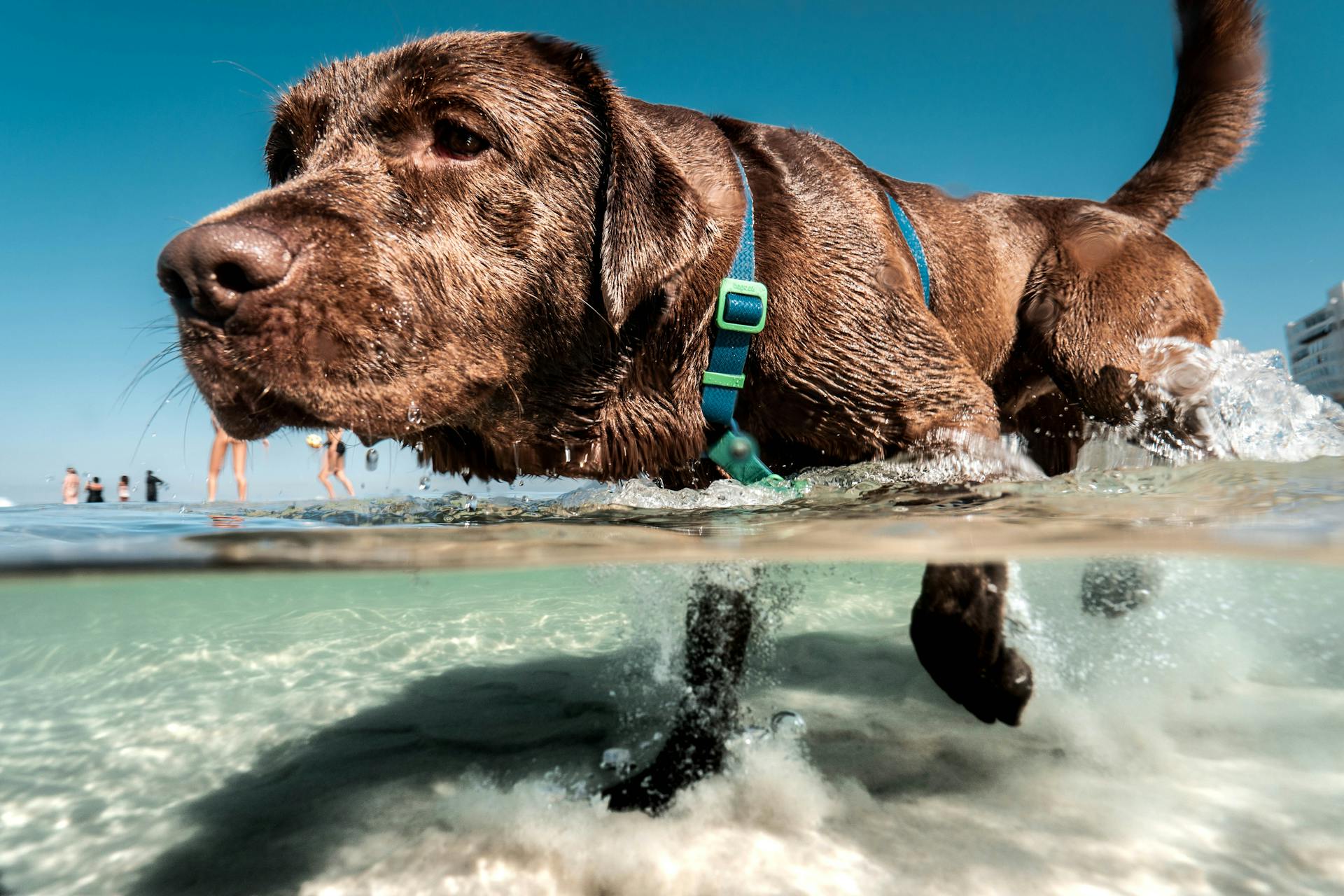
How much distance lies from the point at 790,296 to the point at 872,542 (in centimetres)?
128

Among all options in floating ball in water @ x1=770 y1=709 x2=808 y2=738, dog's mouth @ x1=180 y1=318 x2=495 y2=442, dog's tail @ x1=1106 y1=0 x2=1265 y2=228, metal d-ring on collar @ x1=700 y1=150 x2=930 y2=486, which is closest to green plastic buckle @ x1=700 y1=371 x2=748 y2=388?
metal d-ring on collar @ x1=700 y1=150 x2=930 y2=486

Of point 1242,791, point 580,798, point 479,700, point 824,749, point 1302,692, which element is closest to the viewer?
point 580,798

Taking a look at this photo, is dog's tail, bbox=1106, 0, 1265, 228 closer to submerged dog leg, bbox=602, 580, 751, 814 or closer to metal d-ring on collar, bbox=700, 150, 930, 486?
metal d-ring on collar, bbox=700, 150, 930, 486

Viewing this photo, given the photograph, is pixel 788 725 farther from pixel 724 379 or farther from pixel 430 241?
pixel 430 241

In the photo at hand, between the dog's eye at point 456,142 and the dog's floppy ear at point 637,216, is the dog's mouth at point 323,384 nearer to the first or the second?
the dog's floppy ear at point 637,216

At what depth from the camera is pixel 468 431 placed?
8.94ft

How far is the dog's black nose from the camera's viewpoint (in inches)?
74.0

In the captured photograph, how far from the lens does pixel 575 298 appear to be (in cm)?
254

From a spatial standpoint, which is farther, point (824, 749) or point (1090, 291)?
point (1090, 291)

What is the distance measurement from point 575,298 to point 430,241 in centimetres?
48

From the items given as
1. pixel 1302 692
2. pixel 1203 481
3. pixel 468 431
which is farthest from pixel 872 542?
pixel 1302 692

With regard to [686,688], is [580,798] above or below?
below

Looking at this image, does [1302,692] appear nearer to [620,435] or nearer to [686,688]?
[686,688]

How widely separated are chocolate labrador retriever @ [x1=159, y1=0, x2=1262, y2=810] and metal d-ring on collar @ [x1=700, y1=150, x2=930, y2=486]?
0.13 feet
